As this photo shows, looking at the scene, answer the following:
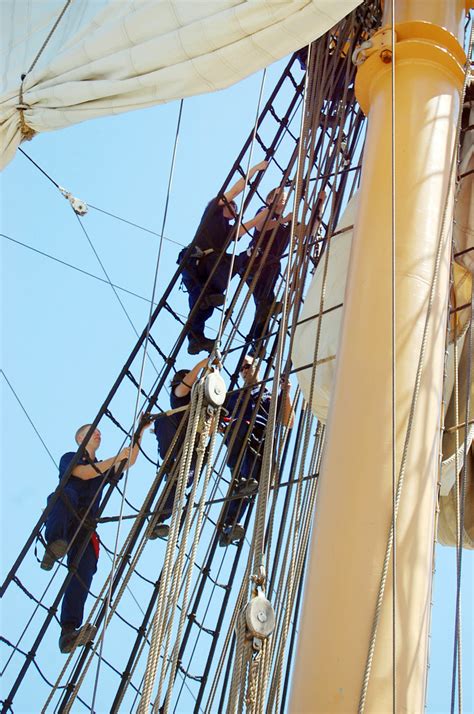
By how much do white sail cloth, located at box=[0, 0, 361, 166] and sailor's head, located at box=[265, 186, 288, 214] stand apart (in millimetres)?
2198

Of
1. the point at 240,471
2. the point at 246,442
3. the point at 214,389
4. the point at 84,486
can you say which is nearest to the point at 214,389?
the point at 214,389

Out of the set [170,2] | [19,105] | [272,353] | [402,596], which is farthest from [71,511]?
[402,596]

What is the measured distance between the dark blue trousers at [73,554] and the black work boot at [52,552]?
3 cm

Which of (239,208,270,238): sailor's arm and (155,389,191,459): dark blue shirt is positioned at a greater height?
(239,208,270,238): sailor's arm

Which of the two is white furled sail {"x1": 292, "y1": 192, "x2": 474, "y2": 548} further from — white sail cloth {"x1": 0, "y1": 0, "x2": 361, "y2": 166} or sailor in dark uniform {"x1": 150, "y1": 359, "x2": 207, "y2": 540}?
sailor in dark uniform {"x1": 150, "y1": 359, "x2": 207, "y2": 540}

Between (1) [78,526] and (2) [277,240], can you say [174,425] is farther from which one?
(2) [277,240]

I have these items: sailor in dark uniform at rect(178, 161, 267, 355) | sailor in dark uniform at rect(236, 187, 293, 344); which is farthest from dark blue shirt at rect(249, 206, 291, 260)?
sailor in dark uniform at rect(178, 161, 267, 355)

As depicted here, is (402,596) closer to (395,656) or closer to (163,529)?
(395,656)

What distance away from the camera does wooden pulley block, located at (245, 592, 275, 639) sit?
3.41 m

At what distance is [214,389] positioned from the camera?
4.15 meters

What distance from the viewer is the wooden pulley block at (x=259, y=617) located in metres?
3.41

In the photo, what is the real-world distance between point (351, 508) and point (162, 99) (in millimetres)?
2130

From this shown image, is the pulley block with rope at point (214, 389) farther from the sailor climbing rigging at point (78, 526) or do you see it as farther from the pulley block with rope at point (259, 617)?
the sailor climbing rigging at point (78, 526)

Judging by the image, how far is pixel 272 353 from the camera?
276 inches
